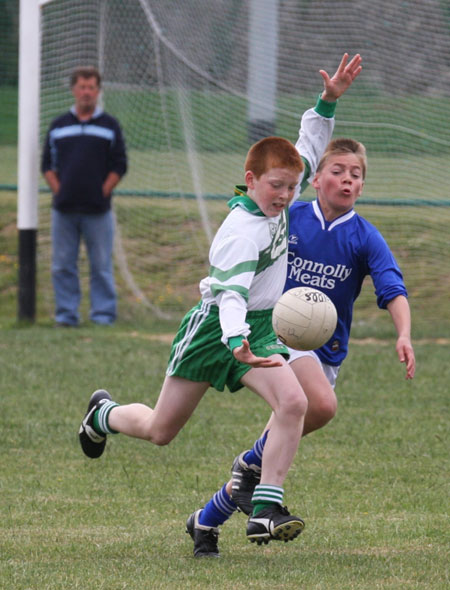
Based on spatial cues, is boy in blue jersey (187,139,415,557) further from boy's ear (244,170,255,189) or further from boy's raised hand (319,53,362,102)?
boy's ear (244,170,255,189)

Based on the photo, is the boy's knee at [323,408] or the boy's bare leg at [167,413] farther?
the boy's knee at [323,408]

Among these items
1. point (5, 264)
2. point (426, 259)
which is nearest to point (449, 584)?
point (426, 259)

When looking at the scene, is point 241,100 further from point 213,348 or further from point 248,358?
point 248,358

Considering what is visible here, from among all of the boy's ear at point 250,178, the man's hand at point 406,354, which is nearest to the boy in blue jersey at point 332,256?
the man's hand at point 406,354

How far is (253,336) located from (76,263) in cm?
760

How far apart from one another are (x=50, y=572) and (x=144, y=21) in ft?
32.3

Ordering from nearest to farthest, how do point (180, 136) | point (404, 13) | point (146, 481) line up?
point (146, 481) < point (404, 13) < point (180, 136)

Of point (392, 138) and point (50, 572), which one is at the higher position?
point (392, 138)

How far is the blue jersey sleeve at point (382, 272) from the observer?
5.03 meters

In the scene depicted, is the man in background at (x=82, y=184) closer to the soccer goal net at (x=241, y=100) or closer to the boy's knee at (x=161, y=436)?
the soccer goal net at (x=241, y=100)

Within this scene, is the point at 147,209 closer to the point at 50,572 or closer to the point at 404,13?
the point at 404,13

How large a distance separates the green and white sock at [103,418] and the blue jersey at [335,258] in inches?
41.3

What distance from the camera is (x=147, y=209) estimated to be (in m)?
14.1

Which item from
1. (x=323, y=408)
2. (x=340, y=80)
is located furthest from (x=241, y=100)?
(x=323, y=408)
